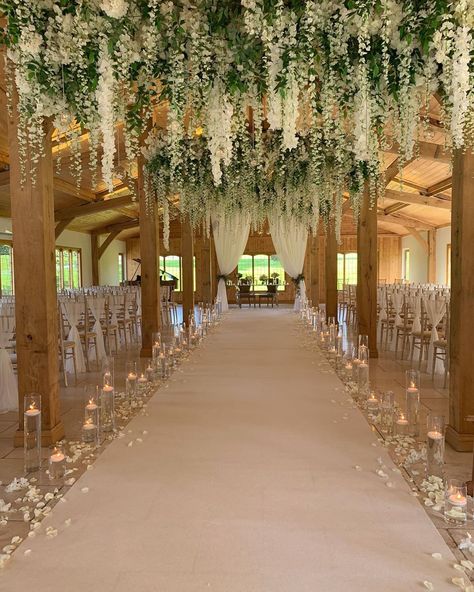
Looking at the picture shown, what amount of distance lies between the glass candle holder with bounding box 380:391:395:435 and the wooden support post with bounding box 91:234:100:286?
1359 centimetres

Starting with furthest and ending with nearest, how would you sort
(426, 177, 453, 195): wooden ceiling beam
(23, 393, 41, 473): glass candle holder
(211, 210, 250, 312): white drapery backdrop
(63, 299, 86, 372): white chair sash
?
(211, 210, 250, 312): white drapery backdrop, (426, 177, 453, 195): wooden ceiling beam, (63, 299, 86, 372): white chair sash, (23, 393, 41, 473): glass candle holder

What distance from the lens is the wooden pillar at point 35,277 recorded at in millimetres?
3312

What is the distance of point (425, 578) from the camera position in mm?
1856

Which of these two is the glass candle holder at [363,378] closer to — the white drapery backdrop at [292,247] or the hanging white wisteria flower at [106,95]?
the hanging white wisteria flower at [106,95]

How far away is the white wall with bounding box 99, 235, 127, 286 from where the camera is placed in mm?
16714

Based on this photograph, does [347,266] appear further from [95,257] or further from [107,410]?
[107,410]

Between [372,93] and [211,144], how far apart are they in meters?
1.08

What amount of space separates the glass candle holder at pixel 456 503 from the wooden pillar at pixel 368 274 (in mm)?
4445

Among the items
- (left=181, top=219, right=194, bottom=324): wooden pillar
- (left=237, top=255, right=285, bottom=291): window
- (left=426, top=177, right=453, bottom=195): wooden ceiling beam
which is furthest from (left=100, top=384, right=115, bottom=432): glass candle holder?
(left=237, top=255, right=285, bottom=291): window

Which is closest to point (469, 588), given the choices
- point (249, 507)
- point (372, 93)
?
point (249, 507)

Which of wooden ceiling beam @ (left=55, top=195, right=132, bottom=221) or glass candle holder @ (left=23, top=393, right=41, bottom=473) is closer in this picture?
glass candle holder @ (left=23, top=393, right=41, bottom=473)

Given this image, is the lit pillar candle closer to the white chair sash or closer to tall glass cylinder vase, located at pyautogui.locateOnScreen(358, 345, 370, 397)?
tall glass cylinder vase, located at pyautogui.locateOnScreen(358, 345, 370, 397)

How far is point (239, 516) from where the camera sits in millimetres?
2305

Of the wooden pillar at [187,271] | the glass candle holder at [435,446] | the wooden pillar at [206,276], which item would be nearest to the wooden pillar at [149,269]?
the wooden pillar at [187,271]
